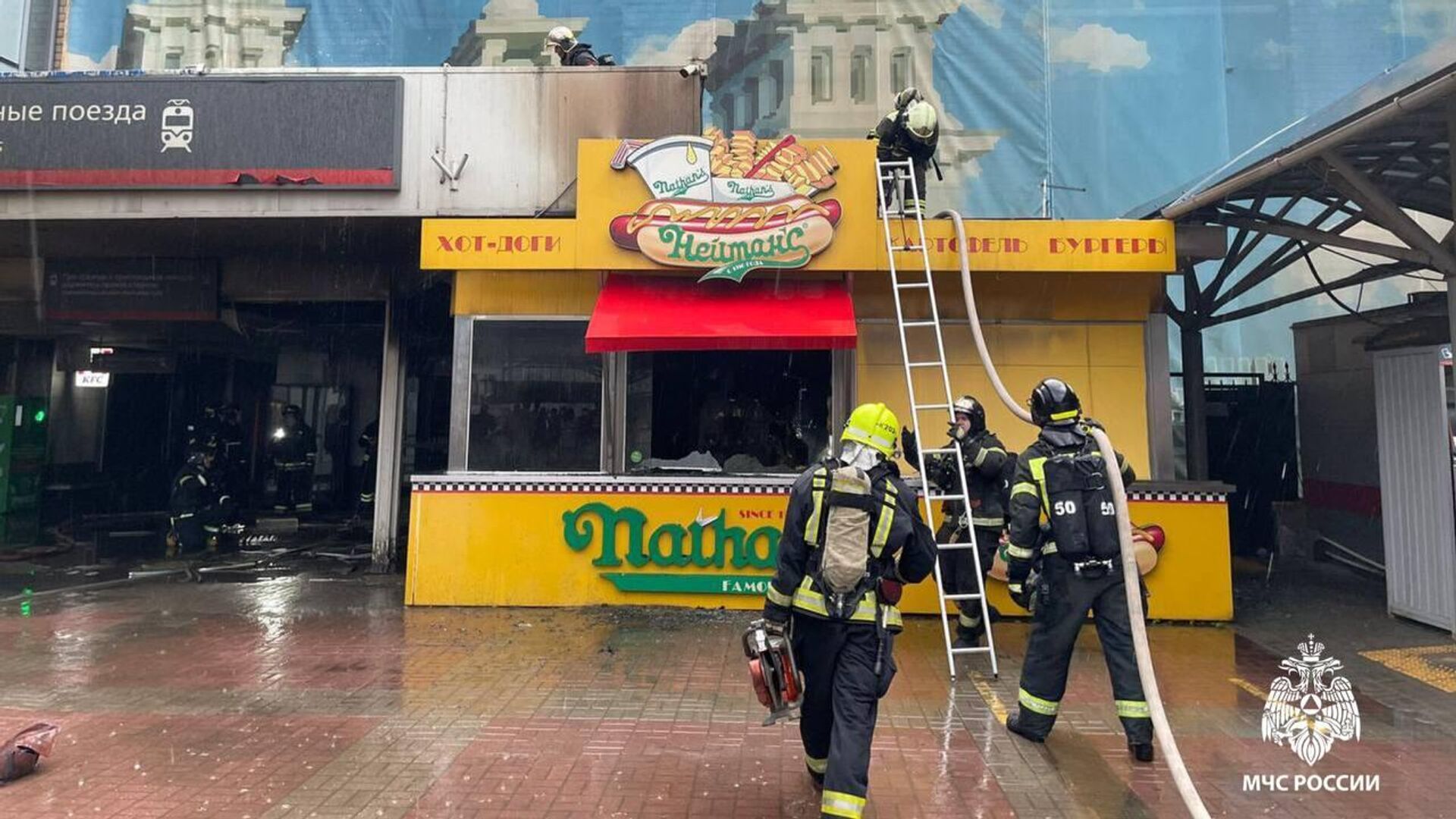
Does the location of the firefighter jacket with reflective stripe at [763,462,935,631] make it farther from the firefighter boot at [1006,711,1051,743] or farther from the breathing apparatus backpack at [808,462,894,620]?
the firefighter boot at [1006,711,1051,743]

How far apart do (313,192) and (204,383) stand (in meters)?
9.99

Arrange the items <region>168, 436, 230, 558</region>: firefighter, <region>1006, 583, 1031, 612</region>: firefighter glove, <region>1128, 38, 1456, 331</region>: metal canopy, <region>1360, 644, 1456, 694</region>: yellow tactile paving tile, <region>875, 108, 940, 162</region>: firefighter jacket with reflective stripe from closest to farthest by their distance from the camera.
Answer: <region>1006, 583, 1031, 612</region>: firefighter glove
<region>1128, 38, 1456, 331</region>: metal canopy
<region>1360, 644, 1456, 694</region>: yellow tactile paving tile
<region>875, 108, 940, 162</region>: firefighter jacket with reflective stripe
<region>168, 436, 230, 558</region>: firefighter

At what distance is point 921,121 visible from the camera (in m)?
7.77

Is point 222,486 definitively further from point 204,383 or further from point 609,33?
point 609,33

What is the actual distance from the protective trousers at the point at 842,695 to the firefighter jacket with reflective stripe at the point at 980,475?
2.86 m

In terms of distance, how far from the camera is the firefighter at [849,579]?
352 centimetres

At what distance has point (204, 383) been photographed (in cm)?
1630

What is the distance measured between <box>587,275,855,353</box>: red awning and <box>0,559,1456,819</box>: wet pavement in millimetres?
2558

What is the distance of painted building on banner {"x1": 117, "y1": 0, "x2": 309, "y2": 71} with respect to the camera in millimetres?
11773

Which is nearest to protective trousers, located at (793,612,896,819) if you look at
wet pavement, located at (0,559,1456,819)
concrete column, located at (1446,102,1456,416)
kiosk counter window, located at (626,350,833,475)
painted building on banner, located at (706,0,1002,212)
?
wet pavement, located at (0,559,1456,819)

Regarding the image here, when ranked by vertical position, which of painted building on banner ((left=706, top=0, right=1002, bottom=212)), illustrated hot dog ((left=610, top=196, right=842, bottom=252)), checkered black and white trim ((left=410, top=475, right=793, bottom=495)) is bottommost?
checkered black and white trim ((left=410, top=475, right=793, bottom=495))

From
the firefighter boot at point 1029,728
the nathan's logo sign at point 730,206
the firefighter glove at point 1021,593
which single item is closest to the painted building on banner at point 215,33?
the nathan's logo sign at point 730,206

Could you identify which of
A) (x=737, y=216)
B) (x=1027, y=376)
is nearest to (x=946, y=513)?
(x=1027, y=376)

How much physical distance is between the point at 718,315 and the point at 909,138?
2662 millimetres
